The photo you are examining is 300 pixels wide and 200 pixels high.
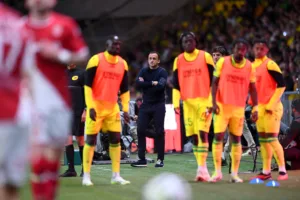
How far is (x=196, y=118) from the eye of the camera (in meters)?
11.9

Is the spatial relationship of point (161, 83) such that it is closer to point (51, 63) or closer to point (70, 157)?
point (70, 157)

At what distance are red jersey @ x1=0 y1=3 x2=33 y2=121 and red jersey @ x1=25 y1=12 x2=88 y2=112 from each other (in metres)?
0.62

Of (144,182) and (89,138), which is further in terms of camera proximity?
(144,182)

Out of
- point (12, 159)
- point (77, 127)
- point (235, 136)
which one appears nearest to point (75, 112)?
point (77, 127)

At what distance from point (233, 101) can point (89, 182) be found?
2429 millimetres

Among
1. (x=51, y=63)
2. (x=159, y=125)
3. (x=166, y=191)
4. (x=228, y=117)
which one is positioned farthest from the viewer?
(x=159, y=125)

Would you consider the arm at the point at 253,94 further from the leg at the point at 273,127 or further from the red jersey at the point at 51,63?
the red jersey at the point at 51,63

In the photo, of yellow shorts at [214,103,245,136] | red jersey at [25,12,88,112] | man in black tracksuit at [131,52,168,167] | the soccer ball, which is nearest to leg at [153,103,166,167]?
man in black tracksuit at [131,52,168,167]

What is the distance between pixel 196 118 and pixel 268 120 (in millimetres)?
1087

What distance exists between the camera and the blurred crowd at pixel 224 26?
25875 millimetres

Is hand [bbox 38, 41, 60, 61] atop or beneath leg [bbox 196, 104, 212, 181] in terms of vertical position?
atop

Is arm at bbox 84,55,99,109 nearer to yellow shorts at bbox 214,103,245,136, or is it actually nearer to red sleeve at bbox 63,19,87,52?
yellow shorts at bbox 214,103,245,136

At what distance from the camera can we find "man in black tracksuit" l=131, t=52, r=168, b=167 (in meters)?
14.8

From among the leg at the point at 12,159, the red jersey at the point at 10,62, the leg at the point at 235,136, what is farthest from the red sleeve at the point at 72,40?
the leg at the point at 235,136
